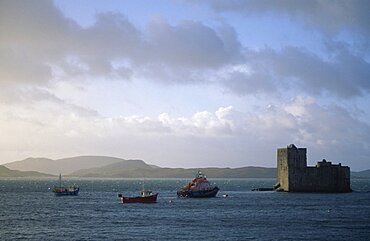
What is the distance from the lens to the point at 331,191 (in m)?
131

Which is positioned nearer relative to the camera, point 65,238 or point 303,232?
point 65,238

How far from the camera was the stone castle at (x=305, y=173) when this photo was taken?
128375mm

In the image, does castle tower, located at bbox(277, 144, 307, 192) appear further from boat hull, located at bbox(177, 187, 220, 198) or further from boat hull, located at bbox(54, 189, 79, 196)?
boat hull, located at bbox(54, 189, 79, 196)

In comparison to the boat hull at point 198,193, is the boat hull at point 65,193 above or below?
below

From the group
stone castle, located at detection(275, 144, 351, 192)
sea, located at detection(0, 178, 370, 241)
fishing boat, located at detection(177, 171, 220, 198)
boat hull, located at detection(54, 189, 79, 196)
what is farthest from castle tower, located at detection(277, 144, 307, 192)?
boat hull, located at detection(54, 189, 79, 196)

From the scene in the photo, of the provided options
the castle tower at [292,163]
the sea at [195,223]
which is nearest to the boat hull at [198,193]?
the castle tower at [292,163]

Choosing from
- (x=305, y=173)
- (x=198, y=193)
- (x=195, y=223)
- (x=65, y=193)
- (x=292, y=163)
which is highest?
(x=292, y=163)

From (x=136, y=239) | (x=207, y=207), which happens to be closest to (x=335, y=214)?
(x=207, y=207)

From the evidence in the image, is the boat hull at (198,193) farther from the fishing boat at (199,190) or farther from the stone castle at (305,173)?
the stone castle at (305,173)

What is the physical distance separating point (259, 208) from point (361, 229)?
99.7 feet

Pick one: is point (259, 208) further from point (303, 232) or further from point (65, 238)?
point (65, 238)

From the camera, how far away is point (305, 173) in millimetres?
128750

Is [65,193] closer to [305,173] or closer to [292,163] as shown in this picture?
[292,163]

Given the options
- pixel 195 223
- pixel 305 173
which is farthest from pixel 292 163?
pixel 195 223
